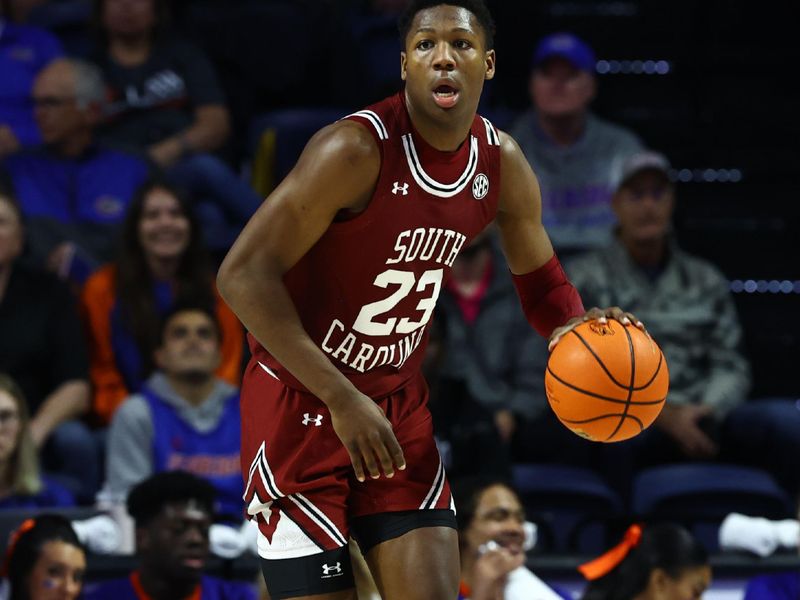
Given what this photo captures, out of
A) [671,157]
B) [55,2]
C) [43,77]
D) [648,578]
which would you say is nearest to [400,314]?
[648,578]

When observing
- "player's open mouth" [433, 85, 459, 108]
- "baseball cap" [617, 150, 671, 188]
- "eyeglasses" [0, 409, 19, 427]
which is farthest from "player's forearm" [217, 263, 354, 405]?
"baseball cap" [617, 150, 671, 188]

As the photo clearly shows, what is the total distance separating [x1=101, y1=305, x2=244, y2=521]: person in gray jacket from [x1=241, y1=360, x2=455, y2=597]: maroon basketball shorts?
92.9 inches

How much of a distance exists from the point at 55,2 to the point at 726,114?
12.2 feet

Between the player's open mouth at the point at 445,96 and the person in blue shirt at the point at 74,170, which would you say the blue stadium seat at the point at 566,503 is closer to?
the person in blue shirt at the point at 74,170

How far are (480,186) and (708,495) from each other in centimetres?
291

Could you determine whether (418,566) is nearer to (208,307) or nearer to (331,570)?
(331,570)

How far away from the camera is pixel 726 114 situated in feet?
26.0

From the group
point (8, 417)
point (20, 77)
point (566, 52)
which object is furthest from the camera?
point (20, 77)

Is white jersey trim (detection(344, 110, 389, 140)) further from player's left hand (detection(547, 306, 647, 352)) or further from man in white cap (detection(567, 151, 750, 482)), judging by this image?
man in white cap (detection(567, 151, 750, 482))

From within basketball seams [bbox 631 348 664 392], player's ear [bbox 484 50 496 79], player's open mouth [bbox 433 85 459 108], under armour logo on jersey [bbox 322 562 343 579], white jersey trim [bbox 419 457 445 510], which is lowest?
under armour logo on jersey [bbox 322 562 343 579]

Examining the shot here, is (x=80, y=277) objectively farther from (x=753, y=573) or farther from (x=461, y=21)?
(x=461, y=21)

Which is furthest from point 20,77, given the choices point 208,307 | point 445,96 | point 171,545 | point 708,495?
point 445,96

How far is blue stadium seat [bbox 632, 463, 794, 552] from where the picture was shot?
606 cm

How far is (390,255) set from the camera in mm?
3488
